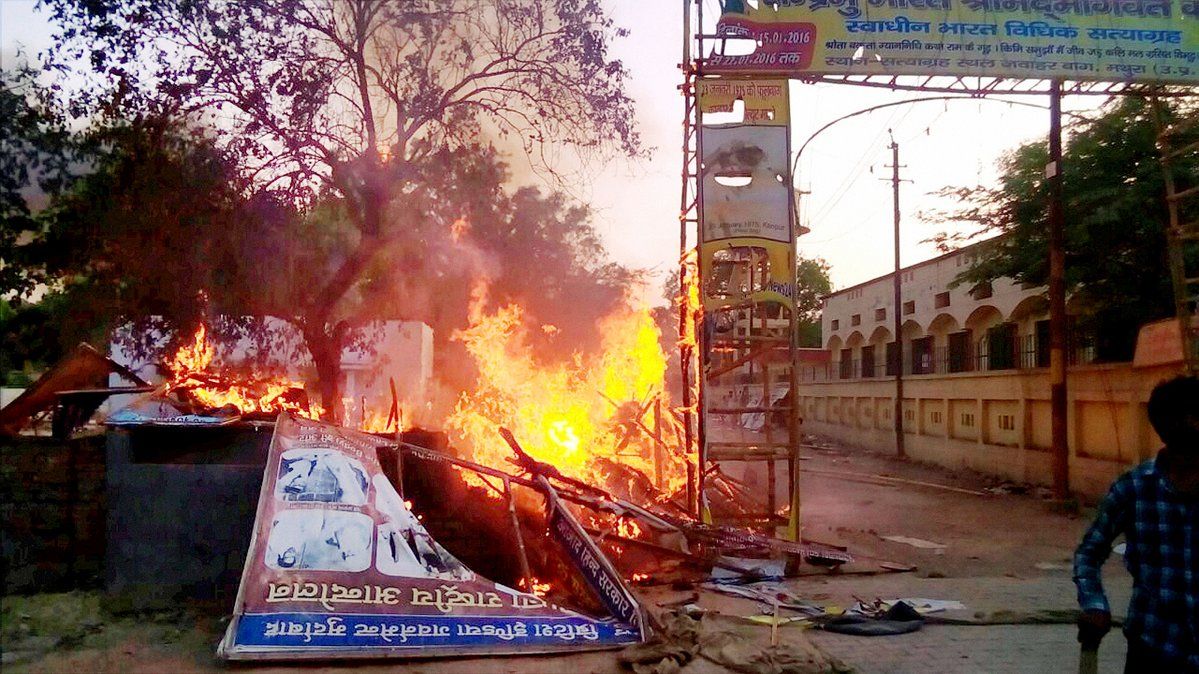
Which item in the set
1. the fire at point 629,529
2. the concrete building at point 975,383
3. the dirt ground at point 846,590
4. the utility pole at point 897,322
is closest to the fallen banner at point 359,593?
the dirt ground at point 846,590

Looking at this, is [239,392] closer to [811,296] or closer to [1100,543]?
[1100,543]

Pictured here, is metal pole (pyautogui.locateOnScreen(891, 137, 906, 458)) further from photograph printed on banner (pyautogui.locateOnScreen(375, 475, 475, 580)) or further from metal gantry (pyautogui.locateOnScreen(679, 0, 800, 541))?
photograph printed on banner (pyautogui.locateOnScreen(375, 475, 475, 580))

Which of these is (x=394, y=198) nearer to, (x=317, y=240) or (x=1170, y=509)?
(x=317, y=240)

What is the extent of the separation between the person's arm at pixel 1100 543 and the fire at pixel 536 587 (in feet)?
15.7

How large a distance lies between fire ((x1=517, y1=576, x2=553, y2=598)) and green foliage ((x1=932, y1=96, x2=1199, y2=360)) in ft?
36.8

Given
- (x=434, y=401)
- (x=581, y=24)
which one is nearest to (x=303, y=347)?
(x=581, y=24)

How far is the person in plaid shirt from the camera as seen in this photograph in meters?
2.87

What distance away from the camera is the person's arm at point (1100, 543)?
→ 120 inches

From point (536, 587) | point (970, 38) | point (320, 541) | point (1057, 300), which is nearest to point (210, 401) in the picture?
point (320, 541)

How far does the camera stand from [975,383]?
2055 cm

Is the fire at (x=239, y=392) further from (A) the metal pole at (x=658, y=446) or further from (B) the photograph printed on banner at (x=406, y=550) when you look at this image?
(A) the metal pole at (x=658, y=446)

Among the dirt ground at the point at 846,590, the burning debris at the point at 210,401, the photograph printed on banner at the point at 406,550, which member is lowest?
the dirt ground at the point at 846,590

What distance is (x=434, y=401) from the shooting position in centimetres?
2334

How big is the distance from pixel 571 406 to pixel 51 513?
23.8 feet
